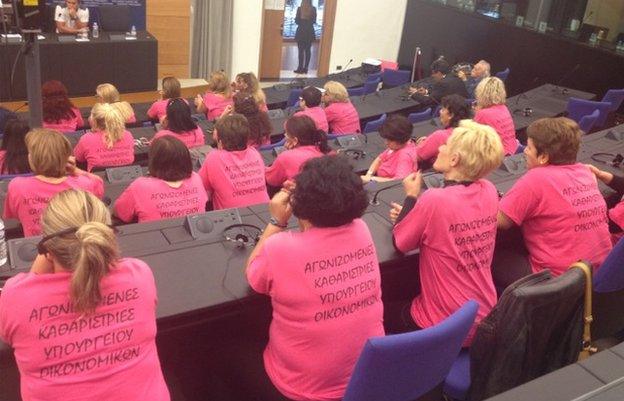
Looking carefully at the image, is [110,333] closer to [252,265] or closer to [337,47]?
[252,265]

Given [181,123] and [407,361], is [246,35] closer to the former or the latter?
[181,123]

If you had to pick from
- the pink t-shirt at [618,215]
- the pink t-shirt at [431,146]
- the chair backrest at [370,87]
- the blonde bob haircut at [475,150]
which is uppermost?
the blonde bob haircut at [475,150]

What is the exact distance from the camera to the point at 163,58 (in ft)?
30.1

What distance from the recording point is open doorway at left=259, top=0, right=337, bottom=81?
31.7ft

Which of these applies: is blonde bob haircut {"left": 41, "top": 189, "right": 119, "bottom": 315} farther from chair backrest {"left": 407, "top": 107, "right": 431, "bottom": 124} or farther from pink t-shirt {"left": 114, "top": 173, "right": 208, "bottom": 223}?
chair backrest {"left": 407, "top": 107, "right": 431, "bottom": 124}

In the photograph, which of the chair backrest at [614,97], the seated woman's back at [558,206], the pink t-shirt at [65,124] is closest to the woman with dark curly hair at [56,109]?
the pink t-shirt at [65,124]

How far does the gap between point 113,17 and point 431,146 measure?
20.6 ft

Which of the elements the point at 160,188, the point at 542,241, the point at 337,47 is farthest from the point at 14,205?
the point at 337,47

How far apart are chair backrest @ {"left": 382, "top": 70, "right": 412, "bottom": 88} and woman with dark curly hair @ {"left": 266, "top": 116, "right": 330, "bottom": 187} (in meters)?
5.34

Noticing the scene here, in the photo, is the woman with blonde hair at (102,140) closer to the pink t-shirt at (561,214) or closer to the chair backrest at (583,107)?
the pink t-shirt at (561,214)

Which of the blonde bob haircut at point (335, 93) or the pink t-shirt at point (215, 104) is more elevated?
the blonde bob haircut at point (335, 93)

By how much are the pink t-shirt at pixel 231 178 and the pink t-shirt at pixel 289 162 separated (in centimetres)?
36

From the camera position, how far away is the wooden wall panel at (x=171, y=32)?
886 cm

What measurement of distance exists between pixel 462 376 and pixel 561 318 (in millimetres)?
380
